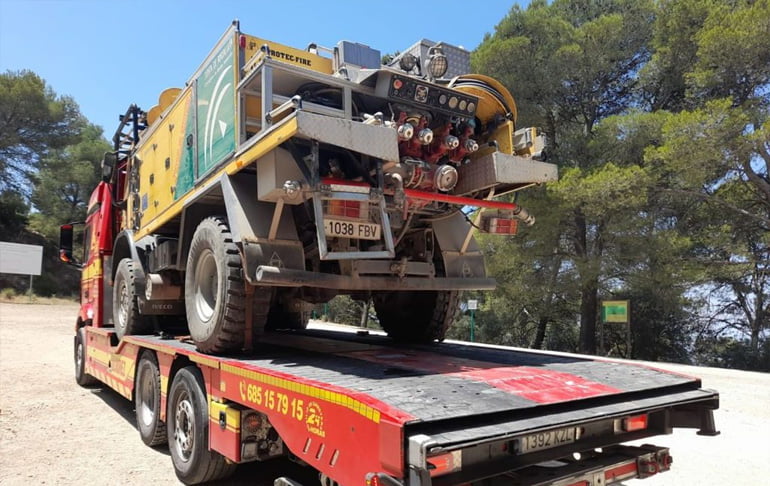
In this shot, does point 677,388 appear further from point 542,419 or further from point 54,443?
point 54,443

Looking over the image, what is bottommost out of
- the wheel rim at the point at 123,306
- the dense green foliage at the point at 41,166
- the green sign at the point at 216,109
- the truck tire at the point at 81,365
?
the truck tire at the point at 81,365

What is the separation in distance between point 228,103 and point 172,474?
10.8 ft

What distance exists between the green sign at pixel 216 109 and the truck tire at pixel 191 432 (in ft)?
6.30

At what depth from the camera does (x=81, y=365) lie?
9875mm

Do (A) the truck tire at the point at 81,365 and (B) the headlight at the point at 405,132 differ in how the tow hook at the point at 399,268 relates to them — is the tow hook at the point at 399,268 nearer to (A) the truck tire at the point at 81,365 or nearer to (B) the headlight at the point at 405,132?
(B) the headlight at the point at 405,132

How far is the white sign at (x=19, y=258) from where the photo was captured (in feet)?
94.4

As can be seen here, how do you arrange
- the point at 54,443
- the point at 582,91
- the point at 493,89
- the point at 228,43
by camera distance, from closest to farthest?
the point at 228,43 → the point at 493,89 → the point at 54,443 → the point at 582,91

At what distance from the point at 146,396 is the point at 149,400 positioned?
0.10 m

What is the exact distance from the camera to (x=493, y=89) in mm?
5191

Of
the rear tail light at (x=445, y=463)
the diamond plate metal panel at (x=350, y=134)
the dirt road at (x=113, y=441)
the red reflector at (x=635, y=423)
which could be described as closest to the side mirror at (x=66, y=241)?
the dirt road at (x=113, y=441)

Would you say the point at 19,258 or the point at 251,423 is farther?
the point at 19,258

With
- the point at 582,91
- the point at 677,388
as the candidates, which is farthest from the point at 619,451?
the point at 582,91

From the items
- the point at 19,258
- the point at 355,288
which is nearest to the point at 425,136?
the point at 355,288

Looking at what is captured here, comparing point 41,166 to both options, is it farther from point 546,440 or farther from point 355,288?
point 546,440
